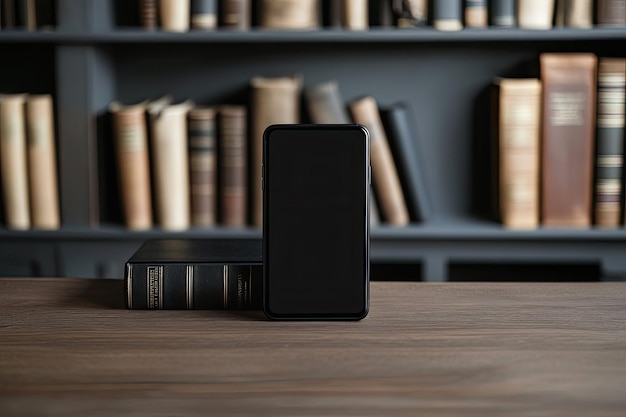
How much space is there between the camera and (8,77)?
7.39 feet

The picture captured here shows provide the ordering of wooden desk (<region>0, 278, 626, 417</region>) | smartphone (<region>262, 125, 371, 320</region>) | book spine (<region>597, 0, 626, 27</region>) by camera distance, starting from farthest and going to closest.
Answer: book spine (<region>597, 0, 626, 27</region>) < smartphone (<region>262, 125, 371, 320</region>) < wooden desk (<region>0, 278, 626, 417</region>)

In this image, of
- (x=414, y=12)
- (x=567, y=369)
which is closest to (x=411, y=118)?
(x=414, y=12)

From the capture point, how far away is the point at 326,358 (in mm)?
830

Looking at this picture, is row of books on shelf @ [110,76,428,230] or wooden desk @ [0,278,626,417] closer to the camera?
wooden desk @ [0,278,626,417]

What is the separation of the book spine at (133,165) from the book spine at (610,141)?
A: 3.21 ft

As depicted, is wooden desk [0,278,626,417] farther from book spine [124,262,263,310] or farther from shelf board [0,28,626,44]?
shelf board [0,28,626,44]

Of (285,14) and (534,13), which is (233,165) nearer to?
(285,14)

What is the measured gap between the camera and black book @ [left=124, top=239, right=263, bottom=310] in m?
0.99

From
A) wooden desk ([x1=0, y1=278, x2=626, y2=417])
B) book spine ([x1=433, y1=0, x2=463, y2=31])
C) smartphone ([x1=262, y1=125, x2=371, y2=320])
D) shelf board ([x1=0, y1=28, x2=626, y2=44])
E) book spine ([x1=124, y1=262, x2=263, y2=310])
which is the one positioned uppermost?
book spine ([x1=433, y1=0, x2=463, y2=31])

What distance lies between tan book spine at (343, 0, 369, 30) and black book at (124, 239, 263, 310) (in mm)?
1094

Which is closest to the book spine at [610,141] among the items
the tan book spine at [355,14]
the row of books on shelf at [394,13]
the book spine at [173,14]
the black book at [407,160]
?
the row of books on shelf at [394,13]

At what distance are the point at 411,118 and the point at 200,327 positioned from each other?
4.54ft

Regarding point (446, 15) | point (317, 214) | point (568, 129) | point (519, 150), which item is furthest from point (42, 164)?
point (317, 214)

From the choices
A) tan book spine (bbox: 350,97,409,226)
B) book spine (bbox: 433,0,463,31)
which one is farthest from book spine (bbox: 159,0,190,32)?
book spine (bbox: 433,0,463,31)
